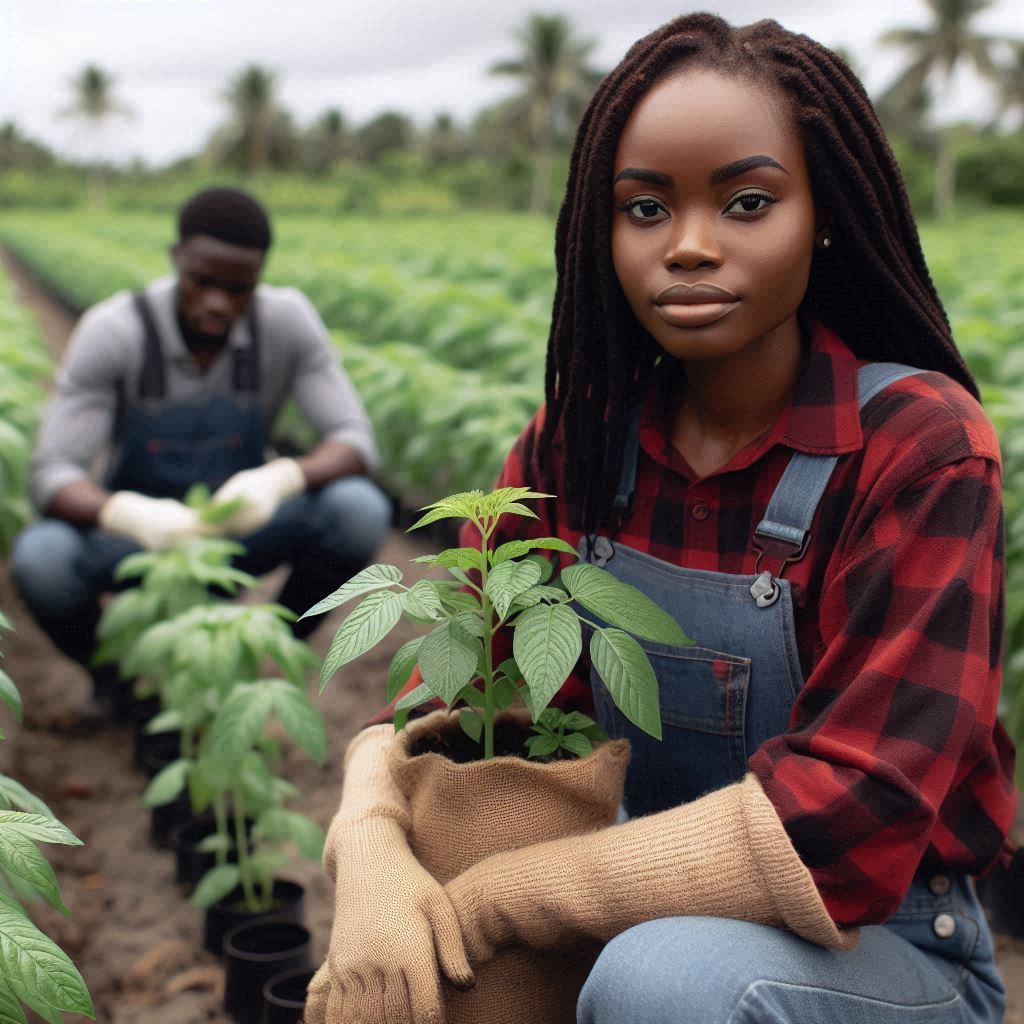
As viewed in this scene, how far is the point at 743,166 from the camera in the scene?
1416mm

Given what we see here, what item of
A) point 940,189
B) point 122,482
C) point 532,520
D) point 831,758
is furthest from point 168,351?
point 940,189

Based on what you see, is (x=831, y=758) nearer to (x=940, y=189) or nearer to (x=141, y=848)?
(x=141, y=848)

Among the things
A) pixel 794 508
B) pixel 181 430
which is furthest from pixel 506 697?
pixel 181 430

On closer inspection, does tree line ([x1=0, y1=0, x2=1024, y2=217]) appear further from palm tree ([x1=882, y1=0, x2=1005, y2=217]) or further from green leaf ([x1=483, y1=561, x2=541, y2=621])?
green leaf ([x1=483, y1=561, x2=541, y2=621])

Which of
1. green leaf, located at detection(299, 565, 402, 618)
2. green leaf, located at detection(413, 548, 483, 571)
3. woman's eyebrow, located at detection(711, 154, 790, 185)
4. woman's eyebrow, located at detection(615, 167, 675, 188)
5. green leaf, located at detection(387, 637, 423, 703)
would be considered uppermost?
woman's eyebrow, located at detection(711, 154, 790, 185)

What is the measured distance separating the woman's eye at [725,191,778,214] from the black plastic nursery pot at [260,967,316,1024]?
1.52 meters

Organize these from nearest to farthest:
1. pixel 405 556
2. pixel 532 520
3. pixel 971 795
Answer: pixel 971 795
pixel 532 520
pixel 405 556

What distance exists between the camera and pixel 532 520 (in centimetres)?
176

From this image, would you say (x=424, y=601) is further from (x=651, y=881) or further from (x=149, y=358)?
(x=149, y=358)

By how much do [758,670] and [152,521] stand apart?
2.13 m

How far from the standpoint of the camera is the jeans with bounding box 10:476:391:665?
11.2ft

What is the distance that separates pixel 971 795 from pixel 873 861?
1.10 feet

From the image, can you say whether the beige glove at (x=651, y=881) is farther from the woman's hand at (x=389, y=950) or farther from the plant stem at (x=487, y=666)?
the plant stem at (x=487, y=666)

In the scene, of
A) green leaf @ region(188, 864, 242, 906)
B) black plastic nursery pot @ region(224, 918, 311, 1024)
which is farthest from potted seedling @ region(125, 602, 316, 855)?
black plastic nursery pot @ region(224, 918, 311, 1024)
